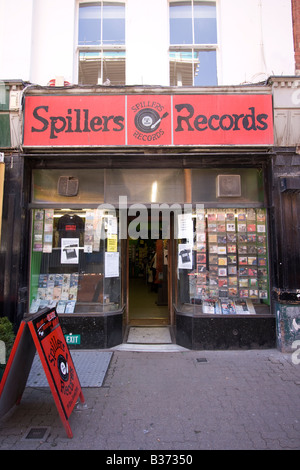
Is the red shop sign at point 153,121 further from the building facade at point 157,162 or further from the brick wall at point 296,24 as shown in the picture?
the brick wall at point 296,24

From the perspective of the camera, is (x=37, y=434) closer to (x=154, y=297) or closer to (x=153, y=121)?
(x=153, y=121)

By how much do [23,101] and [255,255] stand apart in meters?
5.53

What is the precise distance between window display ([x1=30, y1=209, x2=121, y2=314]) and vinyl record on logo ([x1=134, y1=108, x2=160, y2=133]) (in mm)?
1837

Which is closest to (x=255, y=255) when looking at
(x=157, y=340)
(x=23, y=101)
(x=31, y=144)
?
(x=157, y=340)

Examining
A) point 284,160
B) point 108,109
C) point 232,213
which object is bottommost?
point 232,213

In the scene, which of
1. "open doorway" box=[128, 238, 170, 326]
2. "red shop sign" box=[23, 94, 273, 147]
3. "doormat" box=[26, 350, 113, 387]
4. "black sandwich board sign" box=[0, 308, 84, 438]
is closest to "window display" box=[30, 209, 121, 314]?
"doormat" box=[26, 350, 113, 387]

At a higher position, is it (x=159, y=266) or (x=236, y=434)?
(x=159, y=266)

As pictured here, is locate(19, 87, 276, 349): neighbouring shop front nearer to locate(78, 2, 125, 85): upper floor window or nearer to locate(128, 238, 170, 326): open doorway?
locate(78, 2, 125, 85): upper floor window

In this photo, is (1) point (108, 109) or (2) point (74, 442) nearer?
(2) point (74, 442)

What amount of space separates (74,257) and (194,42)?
17.5 ft

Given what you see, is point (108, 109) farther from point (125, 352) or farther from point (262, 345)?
point (262, 345)

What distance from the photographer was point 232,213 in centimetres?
586

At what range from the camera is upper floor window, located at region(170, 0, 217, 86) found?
618 centimetres
